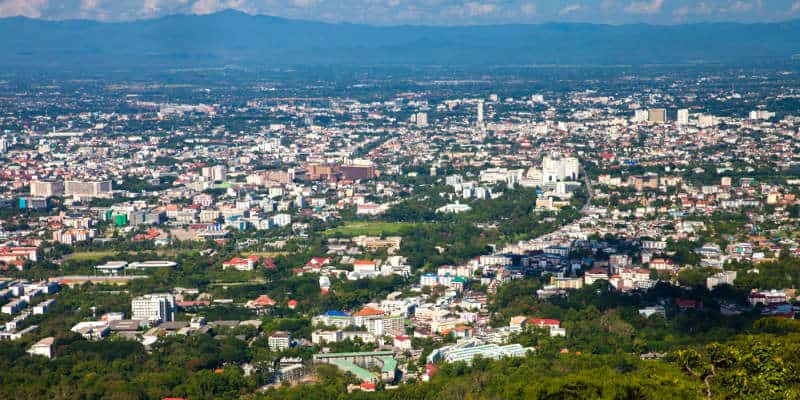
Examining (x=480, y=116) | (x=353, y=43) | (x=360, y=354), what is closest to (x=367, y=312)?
(x=360, y=354)

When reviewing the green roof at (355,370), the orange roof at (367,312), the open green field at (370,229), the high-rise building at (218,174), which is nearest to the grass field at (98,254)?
the open green field at (370,229)

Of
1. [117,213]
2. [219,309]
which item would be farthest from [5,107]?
[219,309]

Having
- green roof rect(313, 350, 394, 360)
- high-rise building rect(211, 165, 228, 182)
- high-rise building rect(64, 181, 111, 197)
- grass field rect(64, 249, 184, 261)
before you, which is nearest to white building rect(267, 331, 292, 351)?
green roof rect(313, 350, 394, 360)

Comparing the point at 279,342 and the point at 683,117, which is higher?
the point at 683,117

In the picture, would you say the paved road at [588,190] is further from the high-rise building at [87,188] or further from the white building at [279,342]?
the white building at [279,342]

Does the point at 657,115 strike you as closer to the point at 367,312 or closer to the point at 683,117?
the point at 683,117

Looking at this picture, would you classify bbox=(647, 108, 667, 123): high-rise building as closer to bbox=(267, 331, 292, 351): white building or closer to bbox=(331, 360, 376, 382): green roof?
bbox=(267, 331, 292, 351): white building
